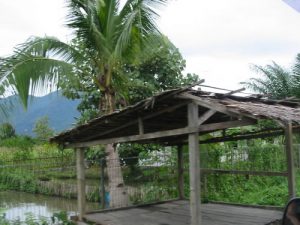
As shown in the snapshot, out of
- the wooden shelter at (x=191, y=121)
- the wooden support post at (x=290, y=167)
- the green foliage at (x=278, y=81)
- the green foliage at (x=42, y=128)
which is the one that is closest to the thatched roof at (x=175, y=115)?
the wooden shelter at (x=191, y=121)

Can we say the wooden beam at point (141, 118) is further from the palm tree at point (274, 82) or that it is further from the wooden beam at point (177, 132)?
the palm tree at point (274, 82)

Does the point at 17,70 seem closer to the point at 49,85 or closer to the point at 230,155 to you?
the point at 49,85

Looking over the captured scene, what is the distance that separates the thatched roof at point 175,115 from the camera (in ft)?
17.1

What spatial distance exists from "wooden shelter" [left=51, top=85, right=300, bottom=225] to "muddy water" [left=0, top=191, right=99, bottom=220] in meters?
5.52

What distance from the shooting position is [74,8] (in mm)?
9492

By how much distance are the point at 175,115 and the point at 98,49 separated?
306 cm

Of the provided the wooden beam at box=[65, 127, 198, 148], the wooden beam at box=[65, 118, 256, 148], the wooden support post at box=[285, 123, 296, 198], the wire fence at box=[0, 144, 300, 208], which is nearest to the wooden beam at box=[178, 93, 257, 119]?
the wooden beam at box=[65, 118, 256, 148]

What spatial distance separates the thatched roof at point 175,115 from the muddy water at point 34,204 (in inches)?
222

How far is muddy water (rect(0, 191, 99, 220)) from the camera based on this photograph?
1339cm

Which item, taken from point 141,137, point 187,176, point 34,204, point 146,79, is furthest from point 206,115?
point 34,204

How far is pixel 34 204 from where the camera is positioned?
1538cm

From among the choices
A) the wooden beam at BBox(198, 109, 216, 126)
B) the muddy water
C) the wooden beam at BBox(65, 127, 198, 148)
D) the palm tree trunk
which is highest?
the wooden beam at BBox(198, 109, 216, 126)

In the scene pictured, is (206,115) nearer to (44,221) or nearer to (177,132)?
(177,132)

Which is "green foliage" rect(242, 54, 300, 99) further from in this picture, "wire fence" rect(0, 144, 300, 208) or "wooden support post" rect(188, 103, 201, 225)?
"wooden support post" rect(188, 103, 201, 225)
